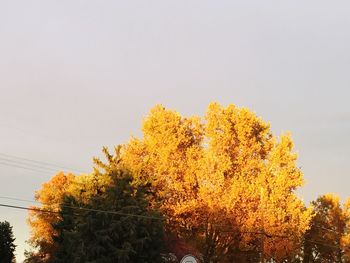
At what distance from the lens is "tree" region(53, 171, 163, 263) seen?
36.4 m

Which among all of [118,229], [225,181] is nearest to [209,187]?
[225,181]

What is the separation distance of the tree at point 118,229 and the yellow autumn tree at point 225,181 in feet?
18.5

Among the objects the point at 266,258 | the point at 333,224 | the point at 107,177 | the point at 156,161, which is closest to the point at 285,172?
the point at 266,258

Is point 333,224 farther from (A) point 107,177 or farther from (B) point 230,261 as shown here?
(A) point 107,177

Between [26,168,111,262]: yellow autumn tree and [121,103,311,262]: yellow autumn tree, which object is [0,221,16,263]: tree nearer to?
[26,168,111,262]: yellow autumn tree

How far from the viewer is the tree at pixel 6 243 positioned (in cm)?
6394

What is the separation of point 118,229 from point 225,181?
14.4 meters

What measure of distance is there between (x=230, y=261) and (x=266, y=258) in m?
3.54

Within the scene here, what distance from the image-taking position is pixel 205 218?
47.2 metres

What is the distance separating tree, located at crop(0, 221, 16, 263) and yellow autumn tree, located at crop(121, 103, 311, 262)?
23068 millimetres

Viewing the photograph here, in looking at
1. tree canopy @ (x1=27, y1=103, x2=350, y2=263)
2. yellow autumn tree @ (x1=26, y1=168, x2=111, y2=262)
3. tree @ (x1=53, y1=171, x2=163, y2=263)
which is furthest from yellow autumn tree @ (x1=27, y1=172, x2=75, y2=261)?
tree @ (x1=53, y1=171, x2=163, y2=263)

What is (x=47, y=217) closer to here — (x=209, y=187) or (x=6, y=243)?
(x=6, y=243)

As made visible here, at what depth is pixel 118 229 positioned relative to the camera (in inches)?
1449

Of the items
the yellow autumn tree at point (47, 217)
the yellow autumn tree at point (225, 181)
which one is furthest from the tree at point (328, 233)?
the yellow autumn tree at point (47, 217)
